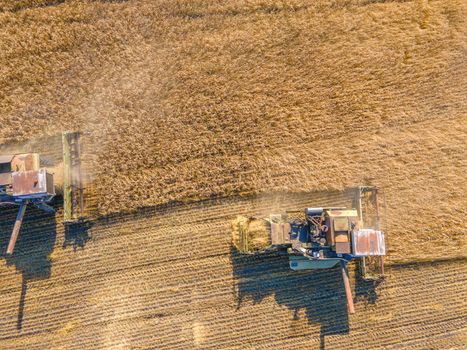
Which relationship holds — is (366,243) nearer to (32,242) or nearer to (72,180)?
(72,180)

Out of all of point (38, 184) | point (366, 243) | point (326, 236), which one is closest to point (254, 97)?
point (326, 236)

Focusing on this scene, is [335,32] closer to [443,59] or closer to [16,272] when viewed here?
[443,59]

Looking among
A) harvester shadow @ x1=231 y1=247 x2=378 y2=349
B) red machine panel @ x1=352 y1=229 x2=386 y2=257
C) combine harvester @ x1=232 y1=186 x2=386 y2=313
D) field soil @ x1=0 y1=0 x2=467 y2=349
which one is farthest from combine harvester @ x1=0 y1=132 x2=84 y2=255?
red machine panel @ x1=352 y1=229 x2=386 y2=257

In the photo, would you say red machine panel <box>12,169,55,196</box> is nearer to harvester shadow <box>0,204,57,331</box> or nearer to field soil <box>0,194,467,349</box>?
harvester shadow <box>0,204,57,331</box>

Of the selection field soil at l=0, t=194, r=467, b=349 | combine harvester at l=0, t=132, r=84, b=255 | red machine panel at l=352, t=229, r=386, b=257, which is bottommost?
field soil at l=0, t=194, r=467, b=349

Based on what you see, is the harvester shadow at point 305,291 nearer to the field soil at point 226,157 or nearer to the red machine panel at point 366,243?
the field soil at point 226,157

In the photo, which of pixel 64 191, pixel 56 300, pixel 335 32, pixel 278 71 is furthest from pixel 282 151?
pixel 56 300
